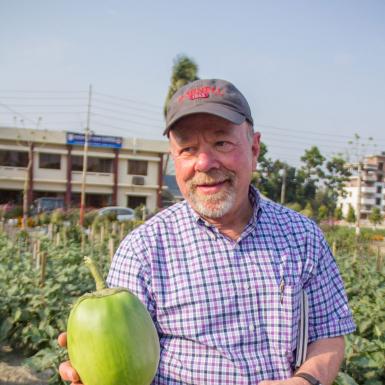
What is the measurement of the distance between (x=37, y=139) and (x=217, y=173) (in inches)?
1251

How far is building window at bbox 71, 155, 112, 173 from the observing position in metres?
33.4

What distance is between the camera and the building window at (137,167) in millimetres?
34188

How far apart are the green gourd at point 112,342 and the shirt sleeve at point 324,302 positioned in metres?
0.94

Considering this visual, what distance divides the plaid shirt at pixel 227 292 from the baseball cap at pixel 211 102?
43cm

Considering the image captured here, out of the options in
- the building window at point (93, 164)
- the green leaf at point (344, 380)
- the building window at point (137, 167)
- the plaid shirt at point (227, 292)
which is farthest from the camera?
the building window at point (137, 167)

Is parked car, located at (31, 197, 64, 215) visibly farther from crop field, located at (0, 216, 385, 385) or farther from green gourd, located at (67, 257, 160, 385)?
green gourd, located at (67, 257, 160, 385)

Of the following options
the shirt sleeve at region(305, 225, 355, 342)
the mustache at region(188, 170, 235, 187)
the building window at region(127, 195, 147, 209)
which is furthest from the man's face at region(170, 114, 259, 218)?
the building window at region(127, 195, 147, 209)

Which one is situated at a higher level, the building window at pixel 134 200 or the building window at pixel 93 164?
the building window at pixel 93 164

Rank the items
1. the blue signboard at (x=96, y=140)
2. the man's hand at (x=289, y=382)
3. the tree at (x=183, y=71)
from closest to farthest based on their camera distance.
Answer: the man's hand at (x=289, y=382)
the tree at (x=183, y=71)
the blue signboard at (x=96, y=140)

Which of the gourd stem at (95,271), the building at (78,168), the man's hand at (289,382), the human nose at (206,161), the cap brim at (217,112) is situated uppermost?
the building at (78,168)

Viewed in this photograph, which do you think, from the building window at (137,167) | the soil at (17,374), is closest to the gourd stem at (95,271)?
the soil at (17,374)

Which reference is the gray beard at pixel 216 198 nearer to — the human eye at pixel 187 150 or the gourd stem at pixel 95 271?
the human eye at pixel 187 150

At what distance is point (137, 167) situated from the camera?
34.3 m

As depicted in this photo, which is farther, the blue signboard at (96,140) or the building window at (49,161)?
the blue signboard at (96,140)
